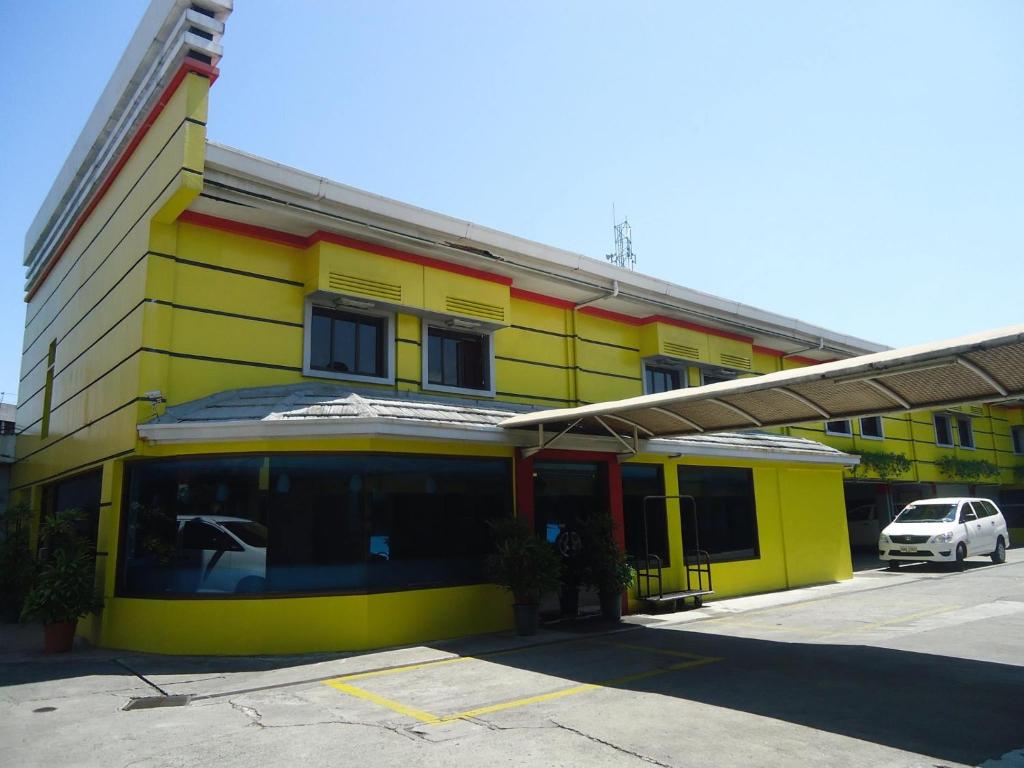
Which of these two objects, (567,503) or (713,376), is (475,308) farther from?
(713,376)

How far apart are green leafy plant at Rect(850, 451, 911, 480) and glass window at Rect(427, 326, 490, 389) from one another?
1312cm

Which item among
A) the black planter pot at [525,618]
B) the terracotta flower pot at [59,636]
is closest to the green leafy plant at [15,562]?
the terracotta flower pot at [59,636]

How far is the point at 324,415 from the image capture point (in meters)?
9.41

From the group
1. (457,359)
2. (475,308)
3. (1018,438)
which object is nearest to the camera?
(475,308)

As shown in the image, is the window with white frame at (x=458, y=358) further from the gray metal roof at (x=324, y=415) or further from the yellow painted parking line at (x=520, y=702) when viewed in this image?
the yellow painted parking line at (x=520, y=702)

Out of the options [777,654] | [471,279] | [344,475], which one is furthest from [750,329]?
[344,475]

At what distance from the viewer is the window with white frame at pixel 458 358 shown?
1228 cm

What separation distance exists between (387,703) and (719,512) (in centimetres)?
976

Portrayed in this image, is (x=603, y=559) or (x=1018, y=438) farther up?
(x=1018, y=438)

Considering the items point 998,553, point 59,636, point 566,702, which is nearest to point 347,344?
point 59,636

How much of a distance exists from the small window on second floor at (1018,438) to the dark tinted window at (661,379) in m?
21.6

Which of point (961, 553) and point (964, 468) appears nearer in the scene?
point (961, 553)

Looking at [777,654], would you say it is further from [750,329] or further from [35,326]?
[35,326]

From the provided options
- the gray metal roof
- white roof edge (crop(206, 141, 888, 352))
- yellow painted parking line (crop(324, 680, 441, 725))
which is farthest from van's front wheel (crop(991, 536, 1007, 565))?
yellow painted parking line (crop(324, 680, 441, 725))
